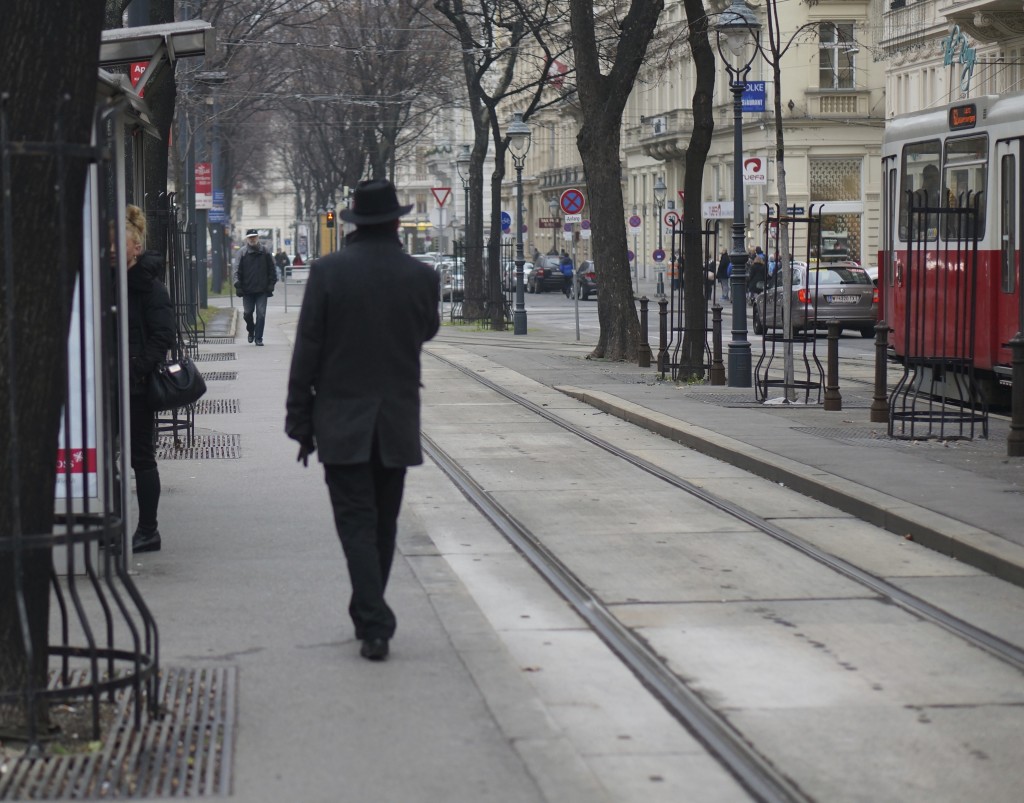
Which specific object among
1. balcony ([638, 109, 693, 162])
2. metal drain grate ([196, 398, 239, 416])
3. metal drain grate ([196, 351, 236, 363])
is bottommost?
metal drain grate ([196, 398, 239, 416])

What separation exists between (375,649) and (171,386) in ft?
8.91

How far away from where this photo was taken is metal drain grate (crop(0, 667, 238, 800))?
16.0 ft

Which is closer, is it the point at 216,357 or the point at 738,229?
the point at 738,229

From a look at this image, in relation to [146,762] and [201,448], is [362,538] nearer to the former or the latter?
[146,762]

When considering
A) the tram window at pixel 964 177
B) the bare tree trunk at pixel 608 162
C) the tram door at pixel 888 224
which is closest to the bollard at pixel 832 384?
the tram window at pixel 964 177

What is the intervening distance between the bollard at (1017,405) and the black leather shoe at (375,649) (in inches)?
291

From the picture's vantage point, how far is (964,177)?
17969 mm

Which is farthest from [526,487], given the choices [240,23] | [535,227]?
[535,227]

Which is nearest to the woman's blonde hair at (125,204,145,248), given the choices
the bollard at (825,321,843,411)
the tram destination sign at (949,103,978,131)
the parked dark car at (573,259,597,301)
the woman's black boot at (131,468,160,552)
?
the woman's black boot at (131,468,160,552)

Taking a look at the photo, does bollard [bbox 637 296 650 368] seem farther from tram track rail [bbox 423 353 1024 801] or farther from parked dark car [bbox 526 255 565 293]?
parked dark car [bbox 526 255 565 293]

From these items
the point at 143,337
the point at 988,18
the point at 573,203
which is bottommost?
the point at 143,337

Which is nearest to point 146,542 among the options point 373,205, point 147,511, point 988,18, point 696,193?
point 147,511

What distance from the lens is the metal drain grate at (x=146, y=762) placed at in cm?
487

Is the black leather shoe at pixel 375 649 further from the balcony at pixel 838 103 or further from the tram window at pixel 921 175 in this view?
the balcony at pixel 838 103
